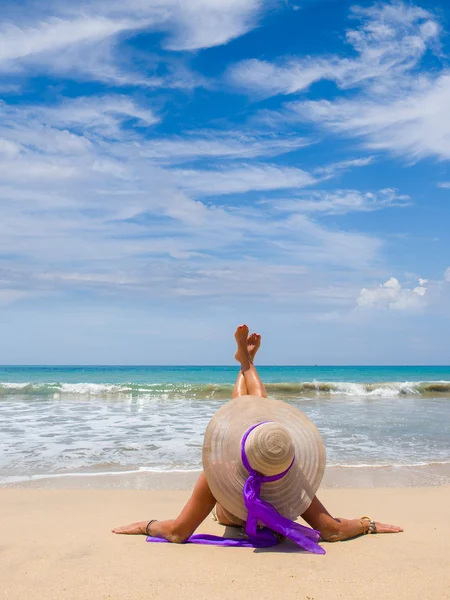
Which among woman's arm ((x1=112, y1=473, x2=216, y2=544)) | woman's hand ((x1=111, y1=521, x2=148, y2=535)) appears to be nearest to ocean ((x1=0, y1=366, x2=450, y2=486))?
woman's hand ((x1=111, y1=521, x2=148, y2=535))

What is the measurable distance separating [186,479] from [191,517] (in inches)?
111

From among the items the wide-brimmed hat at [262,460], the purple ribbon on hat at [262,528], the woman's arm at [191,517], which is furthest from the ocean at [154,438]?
the wide-brimmed hat at [262,460]

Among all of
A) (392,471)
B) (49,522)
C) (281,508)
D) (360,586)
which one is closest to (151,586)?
(281,508)

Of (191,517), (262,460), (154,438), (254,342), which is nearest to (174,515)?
(191,517)

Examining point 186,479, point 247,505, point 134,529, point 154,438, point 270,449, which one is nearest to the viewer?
point 270,449

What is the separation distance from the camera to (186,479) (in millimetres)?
6488

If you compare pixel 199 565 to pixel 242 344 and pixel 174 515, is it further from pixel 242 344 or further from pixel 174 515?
pixel 242 344

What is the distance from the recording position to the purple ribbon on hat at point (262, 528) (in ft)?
11.2

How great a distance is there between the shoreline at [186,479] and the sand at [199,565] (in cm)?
138

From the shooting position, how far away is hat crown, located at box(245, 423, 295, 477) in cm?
328

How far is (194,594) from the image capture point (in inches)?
115

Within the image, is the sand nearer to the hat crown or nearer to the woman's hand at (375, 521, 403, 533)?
the woman's hand at (375, 521, 403, 533)

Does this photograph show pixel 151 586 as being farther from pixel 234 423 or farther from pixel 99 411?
pixel 99 411

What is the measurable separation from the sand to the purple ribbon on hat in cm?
10
